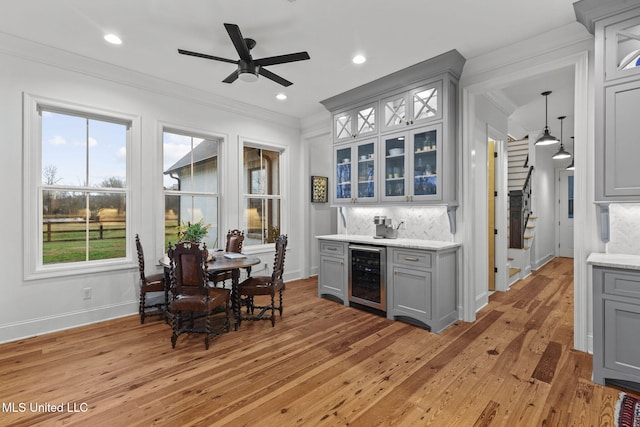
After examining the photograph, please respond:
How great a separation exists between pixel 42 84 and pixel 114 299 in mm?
2542

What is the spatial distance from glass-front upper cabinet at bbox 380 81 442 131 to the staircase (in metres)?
3.68

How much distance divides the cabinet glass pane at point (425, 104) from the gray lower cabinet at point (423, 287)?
1.63 meters

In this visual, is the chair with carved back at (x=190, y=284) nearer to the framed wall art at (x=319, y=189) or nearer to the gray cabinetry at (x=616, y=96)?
the framed wall art at (x=319, y=189)

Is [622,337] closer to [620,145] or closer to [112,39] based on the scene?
[620,145]

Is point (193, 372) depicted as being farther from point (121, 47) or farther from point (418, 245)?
point (121, 47)

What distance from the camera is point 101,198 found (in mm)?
3812

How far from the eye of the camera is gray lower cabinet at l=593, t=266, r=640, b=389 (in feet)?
7.14

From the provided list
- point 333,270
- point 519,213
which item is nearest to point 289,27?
point 333,270

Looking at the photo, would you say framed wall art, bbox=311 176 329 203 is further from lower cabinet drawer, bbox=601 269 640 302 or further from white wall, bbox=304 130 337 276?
lower cabinet drawer, bbox=601 269 640 302

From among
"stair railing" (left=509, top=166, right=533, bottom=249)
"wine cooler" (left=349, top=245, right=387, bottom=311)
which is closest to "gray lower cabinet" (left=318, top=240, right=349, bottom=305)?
"wine cooler" (left=349, top=245, right=387, bottom=311)

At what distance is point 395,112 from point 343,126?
0.93m

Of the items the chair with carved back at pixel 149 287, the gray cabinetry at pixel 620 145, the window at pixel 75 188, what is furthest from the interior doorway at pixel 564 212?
the window at pixel 75 188

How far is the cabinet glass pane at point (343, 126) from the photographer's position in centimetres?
457

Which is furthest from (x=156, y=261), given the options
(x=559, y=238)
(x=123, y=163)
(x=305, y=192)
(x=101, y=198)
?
(x=559, y=238)
